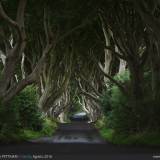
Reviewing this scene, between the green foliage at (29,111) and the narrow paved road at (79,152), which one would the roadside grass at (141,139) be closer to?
the narrow paved road at (79,152)

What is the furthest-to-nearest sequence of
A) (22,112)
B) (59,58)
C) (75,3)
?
(59,58) → (22,112) → (75,3)

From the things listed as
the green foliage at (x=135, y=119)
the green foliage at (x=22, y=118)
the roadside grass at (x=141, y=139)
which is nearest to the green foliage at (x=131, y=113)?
the green foliage at (x=135, y=119)

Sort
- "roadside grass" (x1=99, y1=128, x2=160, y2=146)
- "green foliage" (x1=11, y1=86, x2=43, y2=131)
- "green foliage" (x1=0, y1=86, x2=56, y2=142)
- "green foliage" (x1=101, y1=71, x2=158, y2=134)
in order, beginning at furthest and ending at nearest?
"green foliage" (x1=11, y1=86, x2=43, y2=131), "green foliage" (x1=0, y1=86, x2=56, y2=142), "green foliage" (x1=101, y1=71, x2=158, y2=134), "roadside grass" (x1=99, y1=128, x2=160, y2=146)

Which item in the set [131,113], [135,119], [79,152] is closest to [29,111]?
[131,113]

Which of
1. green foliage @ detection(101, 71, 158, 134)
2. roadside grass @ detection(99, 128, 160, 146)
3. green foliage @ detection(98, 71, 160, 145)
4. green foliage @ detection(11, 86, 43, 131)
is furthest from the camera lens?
green foliage @ detection(11, 86, 43, 131)

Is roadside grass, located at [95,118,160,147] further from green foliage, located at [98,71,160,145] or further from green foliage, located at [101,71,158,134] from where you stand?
green foliage, located at [101,71,158,134]

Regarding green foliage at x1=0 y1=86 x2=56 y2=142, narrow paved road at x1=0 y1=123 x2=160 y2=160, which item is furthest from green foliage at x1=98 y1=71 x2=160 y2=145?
green foliage at x1=0 y1=86 x2=56 y2=142

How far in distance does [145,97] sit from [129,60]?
2744mm

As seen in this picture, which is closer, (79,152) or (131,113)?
(79,152)

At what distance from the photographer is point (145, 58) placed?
3247 centimetres

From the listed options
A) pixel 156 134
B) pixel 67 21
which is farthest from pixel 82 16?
pixel 156 134

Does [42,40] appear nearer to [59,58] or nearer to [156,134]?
[59,58]

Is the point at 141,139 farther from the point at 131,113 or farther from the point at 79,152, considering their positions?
the point at 79,152

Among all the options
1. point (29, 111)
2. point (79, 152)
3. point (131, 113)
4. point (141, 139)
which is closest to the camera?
point (79, 152)
